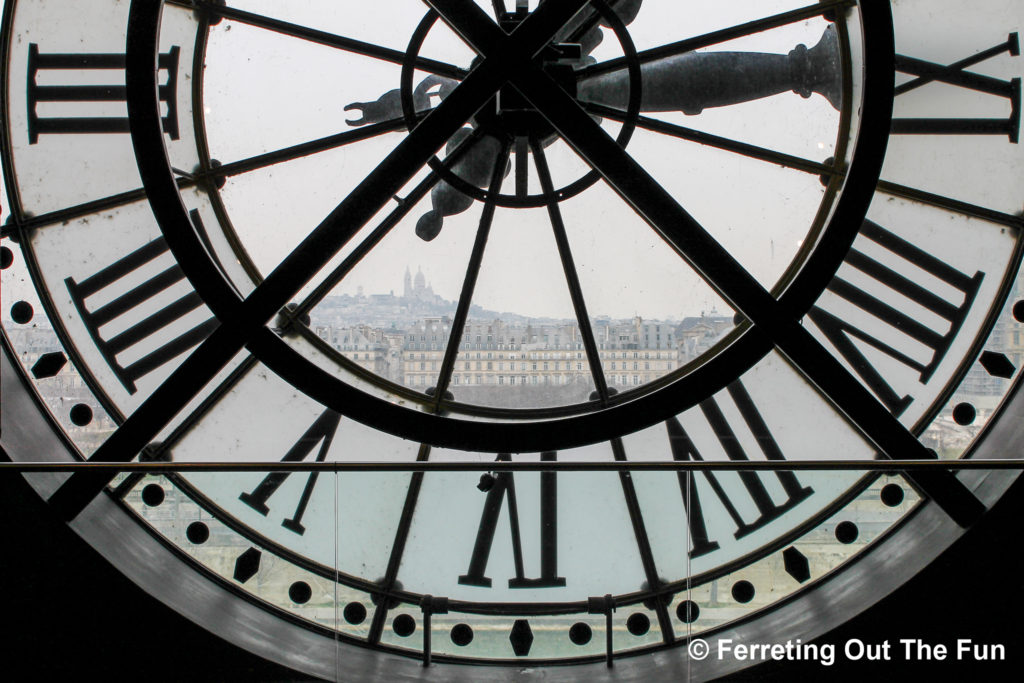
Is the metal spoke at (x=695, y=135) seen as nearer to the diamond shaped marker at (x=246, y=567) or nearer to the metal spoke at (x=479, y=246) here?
the metal spoke at (x=479, y=246)

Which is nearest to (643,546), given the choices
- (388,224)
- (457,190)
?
(388,224)

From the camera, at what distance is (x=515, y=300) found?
5.13 metres

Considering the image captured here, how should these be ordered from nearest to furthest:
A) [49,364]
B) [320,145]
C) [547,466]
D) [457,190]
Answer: [547,466]
[49,364]
[320,145]
[457,190]

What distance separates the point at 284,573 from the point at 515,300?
3050mm

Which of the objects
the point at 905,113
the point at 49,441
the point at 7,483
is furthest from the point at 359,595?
the point at 905,113

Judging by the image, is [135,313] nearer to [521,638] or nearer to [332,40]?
[332,40]

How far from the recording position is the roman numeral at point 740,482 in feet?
7.31

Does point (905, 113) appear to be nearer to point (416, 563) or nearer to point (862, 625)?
point (862, 625)

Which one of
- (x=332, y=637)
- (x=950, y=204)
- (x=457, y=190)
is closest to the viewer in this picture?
(x=332, y=637)

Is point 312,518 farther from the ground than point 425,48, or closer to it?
closer to it

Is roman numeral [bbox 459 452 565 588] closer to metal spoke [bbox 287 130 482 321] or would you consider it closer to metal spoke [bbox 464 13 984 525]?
metal spoke [bbox 464 13 984 525]

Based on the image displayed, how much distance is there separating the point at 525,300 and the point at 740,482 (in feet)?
9.79

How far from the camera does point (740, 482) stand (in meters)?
2.35

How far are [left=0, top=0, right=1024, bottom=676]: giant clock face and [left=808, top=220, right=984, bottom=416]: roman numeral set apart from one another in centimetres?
1
